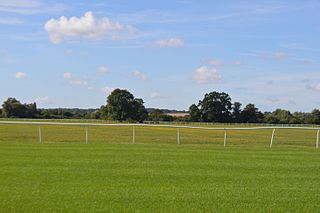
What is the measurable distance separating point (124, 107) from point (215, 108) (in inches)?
760

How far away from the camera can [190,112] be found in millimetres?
106250

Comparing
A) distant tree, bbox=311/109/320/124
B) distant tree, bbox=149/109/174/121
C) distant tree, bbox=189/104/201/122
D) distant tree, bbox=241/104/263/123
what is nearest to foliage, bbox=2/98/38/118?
distant tree, bbox=149/109/174/121

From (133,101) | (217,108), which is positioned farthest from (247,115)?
(133,101)

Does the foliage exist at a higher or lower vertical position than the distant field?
higher

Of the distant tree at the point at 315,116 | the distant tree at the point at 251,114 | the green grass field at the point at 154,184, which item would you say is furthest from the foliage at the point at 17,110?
the green grass field at the point at 154,184

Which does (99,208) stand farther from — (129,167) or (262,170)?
(262,170)

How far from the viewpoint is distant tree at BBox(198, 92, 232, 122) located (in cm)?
10669

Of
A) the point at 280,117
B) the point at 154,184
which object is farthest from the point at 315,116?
the point at 154,184

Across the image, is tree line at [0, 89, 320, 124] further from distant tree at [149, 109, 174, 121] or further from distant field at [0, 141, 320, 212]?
distant field at [0, 141, 320, 212]

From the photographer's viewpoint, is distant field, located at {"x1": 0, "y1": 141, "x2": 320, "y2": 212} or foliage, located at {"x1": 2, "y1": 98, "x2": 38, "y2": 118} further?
foliage, located at {"x1": 2, "y1": 98, "x2": 38, "y2": 118}

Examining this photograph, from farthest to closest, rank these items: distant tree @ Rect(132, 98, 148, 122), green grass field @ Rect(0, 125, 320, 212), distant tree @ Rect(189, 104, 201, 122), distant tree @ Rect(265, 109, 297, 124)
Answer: distant tree @ Rect(132, 98, 148, 122), distant tree @ Rect(189, 104, 201, 122), distant tree @ Rect(265, 109, 297, 124), green grass field @ Rect(0, 125, 320, 212)

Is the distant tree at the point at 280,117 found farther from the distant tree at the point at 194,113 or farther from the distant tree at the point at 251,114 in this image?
the distant tree at the point at 194,113

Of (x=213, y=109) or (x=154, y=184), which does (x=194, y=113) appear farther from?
(x=154, y=184)

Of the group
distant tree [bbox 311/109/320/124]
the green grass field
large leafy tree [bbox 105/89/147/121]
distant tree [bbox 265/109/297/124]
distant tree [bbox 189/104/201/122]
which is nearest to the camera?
the green grass field
